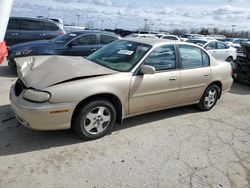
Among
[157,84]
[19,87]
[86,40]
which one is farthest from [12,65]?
[157,84]

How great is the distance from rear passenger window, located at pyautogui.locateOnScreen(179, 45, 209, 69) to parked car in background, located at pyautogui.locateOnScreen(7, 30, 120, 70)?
3991 millimetres

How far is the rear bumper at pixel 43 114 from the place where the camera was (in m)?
3.22

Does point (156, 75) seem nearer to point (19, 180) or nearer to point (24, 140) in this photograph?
point (24, 140)

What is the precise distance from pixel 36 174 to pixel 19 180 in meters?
0.19

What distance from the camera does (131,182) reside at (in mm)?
2887

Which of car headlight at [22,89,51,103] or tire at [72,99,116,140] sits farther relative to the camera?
tire at [72,99,116,140]

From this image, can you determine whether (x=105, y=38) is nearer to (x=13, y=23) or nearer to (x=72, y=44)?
(x=72, y=44)

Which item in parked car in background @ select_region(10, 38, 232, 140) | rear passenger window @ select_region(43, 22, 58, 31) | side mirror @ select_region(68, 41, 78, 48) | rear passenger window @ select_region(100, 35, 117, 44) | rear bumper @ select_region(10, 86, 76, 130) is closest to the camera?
rear bumper @ select_region(10, 86, 76, 130)

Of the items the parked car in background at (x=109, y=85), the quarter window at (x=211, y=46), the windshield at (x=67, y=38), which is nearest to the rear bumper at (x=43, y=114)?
the parked car in background at (x=109, y=85)

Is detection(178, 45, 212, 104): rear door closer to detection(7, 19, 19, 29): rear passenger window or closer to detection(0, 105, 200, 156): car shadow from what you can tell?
detection(0, 105, 200, 156): car shadow

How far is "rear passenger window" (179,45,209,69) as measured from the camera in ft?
15.4

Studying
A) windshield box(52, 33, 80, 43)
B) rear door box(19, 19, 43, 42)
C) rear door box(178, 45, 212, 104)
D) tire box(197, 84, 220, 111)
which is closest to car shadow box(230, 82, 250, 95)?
tire box(197, 84, 220, 111)

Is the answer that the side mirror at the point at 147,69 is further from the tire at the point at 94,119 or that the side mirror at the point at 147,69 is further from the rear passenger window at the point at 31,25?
the rear passenger window at the point at 31,25

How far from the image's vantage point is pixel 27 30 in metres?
11.1
